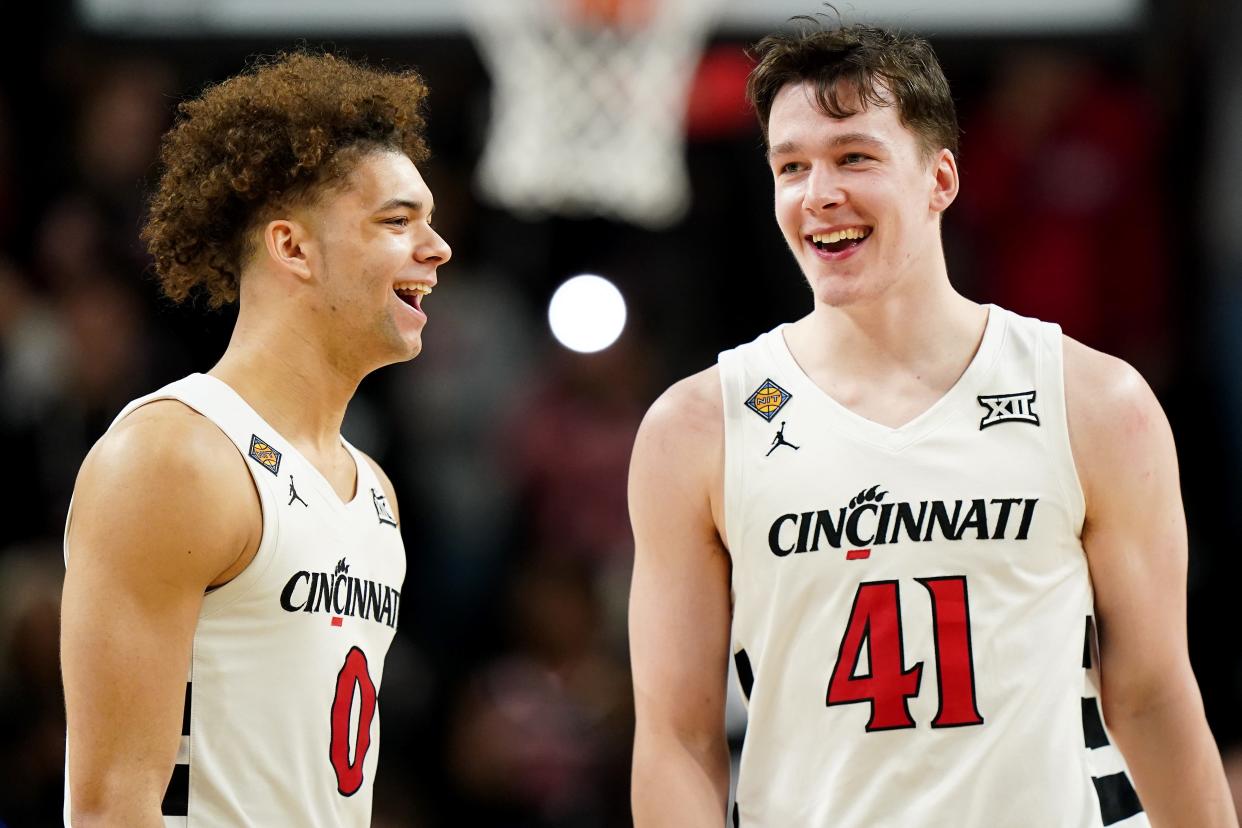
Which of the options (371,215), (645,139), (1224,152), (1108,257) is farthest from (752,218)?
(371,215)

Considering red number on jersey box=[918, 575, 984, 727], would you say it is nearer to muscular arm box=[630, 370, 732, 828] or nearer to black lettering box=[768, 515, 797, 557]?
black lettering box=[768, 515, 797, 557]

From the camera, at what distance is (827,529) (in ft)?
14.0

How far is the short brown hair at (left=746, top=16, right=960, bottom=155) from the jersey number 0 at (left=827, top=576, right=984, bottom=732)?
1191mm

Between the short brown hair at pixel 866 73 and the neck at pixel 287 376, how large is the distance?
54.8 inches

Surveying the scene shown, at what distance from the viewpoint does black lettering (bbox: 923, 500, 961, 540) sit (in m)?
4.21

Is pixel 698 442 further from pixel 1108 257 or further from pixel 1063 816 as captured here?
pixel 1108 257

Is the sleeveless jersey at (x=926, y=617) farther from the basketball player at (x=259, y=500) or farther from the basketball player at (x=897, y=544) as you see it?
the basketball player at (x=259, y=500)

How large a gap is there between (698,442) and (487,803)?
15.7ft

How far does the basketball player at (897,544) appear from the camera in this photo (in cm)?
418

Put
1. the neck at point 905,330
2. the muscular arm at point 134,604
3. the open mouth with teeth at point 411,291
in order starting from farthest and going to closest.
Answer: the open mouth with teeth at point 411,291, the neck at point 905,330, the muscular arm at point 134,604

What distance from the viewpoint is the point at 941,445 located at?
4316 millimetres

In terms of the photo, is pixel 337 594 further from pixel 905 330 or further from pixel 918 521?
pixel 905 330

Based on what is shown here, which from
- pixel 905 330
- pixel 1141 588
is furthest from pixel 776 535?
pixel 1141 588

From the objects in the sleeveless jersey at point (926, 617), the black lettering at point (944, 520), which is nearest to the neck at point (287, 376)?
the sleeveless jersey at point (926, 617)
